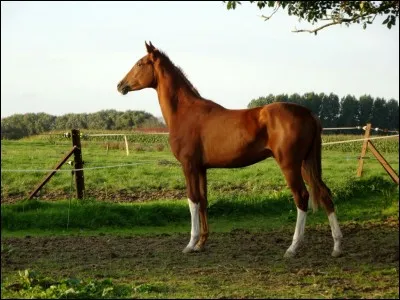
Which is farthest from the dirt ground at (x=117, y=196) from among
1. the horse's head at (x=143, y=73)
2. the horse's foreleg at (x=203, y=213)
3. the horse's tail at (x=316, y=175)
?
the horse's tail at (x=316, y=175)

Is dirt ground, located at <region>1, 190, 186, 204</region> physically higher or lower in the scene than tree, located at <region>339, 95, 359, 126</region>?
lower

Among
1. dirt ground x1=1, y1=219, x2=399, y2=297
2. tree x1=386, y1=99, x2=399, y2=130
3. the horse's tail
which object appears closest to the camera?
dirt ground x1=1, y1=219, x2=399, y2=297

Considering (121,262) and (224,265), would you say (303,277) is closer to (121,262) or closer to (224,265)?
(224,265)

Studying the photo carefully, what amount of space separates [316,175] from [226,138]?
1.16 metres

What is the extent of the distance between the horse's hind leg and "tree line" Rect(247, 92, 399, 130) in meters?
3.42

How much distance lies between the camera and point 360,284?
5.39 metres

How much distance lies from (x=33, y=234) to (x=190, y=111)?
326 centimetres

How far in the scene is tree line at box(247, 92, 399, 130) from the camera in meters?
10.7

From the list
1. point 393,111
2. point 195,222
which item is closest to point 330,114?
point 393,111

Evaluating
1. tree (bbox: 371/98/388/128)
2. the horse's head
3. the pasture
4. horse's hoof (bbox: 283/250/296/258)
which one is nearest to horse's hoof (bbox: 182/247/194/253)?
the pasture

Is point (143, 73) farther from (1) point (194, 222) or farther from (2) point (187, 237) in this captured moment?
(2) point (187, 237)

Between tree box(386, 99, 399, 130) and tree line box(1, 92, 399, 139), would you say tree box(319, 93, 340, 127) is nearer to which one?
tree line box(1, 92, 399, 139)

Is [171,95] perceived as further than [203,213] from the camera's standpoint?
Result: Yes

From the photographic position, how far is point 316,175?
724 cm
